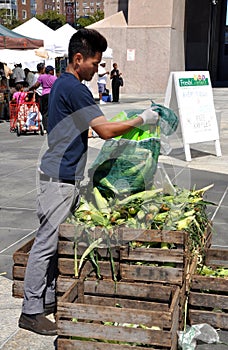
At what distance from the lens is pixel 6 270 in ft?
16.0

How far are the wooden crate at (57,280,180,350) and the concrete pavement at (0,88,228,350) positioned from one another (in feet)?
1.45

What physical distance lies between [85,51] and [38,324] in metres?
1.93

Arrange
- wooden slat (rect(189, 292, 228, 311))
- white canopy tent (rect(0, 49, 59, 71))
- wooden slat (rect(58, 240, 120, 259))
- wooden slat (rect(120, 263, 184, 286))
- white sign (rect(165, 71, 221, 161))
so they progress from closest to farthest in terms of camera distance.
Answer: wooden slat (rect(120, 263, 184, 286))
wooden slat (rect(58, 240, 120, 259))
wooden slat (rect(189, 292, 228, 311))
white sign (rect(165, 71, 221, 161))
white canopy tent (rect(0, 49, 59, 71))

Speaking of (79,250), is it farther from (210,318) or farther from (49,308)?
(210,318)

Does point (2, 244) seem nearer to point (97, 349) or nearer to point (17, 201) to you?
point (17, 201)

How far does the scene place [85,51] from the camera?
3465 millimetres

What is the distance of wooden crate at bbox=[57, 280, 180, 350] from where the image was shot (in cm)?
310

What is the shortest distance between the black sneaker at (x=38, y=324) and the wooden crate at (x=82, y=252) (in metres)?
0.40

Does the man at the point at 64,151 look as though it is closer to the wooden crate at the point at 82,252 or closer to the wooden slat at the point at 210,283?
the wooden crate at the point at 82,252

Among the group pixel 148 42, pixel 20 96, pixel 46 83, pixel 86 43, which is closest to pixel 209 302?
pixel 86 43

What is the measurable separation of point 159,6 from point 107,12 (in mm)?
5640

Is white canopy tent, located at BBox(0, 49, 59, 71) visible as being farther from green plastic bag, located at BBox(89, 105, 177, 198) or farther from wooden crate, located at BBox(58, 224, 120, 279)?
wooden crate, located at BBox(58, 224, 120, 279)

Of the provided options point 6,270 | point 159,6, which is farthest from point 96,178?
point 159,6

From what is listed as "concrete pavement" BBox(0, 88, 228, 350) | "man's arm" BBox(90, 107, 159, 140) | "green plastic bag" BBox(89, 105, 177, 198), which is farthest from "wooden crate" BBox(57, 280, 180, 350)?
"man's arm" BBox(90, 107, 159, 140)
